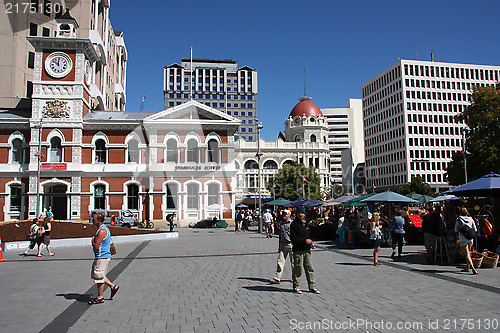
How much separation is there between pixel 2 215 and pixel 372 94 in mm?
86651

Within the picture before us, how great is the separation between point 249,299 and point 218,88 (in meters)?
121

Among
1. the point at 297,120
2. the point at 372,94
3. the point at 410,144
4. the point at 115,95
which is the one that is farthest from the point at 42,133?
the point at 372,94

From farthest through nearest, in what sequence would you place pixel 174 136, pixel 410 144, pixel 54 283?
pixel 410 144 < pixel 174 136 < pixel 54 283

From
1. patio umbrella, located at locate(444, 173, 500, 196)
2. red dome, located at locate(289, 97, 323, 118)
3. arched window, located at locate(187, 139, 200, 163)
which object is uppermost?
red dome, located at locate(289, 97, 323, 118)

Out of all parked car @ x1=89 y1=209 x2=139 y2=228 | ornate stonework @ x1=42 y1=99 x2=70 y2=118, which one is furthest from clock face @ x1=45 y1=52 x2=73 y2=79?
parked car @ x1=89 y1=209 x2=139 y2=228

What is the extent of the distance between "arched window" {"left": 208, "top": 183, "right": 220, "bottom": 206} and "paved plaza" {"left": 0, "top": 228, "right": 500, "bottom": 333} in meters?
28.7

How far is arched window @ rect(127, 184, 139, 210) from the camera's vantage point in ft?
136

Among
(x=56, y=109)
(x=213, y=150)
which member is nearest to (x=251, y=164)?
(x=213, y=150)

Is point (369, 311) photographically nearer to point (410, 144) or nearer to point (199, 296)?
point (199, 296)

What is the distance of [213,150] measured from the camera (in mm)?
42938

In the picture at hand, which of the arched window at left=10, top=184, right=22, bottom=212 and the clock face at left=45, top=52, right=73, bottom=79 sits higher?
the clock face at left=45, top=52, right=73, bottom=79

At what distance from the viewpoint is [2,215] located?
3862 centimetres

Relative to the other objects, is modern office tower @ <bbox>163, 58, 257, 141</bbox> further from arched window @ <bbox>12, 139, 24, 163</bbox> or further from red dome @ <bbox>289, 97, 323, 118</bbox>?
arched window @ <bbox>12, 139, 24, 163</bbox>

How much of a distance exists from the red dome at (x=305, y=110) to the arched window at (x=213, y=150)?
50021 mm
